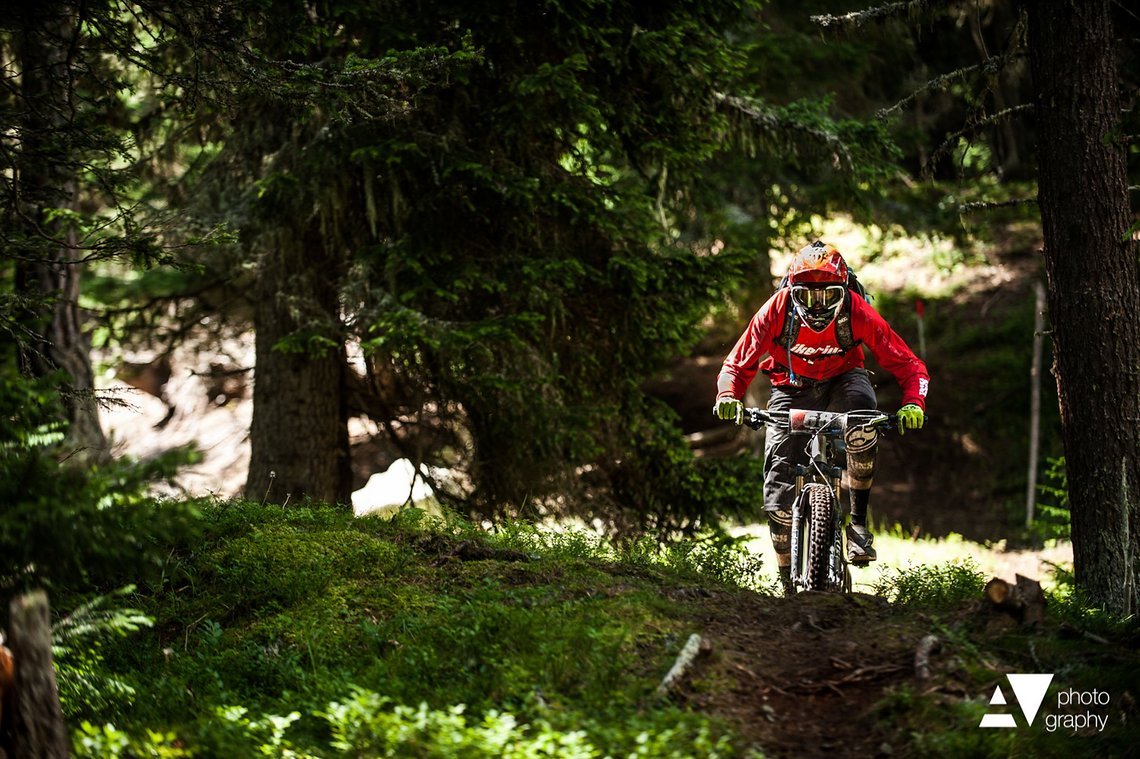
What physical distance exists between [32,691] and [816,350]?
543cm

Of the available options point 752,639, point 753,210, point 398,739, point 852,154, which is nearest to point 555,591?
point 752,639

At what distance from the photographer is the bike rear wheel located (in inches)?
262

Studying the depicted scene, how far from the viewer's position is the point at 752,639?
215 inches

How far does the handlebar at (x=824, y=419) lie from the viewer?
21.8 ft

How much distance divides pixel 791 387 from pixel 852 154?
4234 mm

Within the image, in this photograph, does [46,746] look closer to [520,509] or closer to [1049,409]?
[520,509]

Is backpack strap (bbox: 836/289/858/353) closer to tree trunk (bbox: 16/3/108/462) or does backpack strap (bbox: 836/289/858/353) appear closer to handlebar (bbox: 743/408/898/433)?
handlebar (bbox: 743/408/898/433)

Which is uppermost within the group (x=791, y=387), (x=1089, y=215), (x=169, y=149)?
(x=169, y=149)

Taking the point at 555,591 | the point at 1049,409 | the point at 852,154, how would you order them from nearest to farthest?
the point at 555,591 < the point at 852,154 < the point at 1049,409

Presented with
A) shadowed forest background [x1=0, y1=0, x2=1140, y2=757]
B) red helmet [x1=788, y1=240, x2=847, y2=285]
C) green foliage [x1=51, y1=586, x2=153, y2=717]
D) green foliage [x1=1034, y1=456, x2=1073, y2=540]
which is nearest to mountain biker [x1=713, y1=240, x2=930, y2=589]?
red helmet [x1=788, y1=240, x2=847, y2=285]

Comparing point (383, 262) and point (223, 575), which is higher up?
point (383, 262)

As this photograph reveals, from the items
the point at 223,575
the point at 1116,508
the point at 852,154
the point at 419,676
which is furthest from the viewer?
the point at 852,154

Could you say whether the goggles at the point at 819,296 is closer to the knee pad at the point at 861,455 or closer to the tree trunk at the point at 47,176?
the knee pad at the point at 861,455

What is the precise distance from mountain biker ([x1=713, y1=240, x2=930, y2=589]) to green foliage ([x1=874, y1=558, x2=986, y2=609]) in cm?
33
